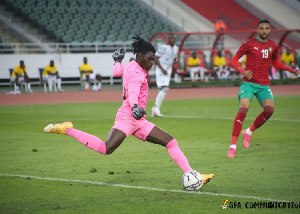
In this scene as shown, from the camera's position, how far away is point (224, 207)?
6.72m

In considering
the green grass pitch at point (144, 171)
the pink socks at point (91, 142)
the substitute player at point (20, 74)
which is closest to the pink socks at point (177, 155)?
the green grass pitch at point (144, 171)

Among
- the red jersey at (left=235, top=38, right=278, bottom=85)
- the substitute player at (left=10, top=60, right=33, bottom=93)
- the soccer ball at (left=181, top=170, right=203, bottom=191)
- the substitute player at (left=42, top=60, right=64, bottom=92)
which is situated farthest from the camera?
the substitute player at (left=42, top=60, right=64, bottom=92)

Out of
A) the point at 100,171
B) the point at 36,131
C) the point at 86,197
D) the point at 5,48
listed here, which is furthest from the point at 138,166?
the point at 5,48

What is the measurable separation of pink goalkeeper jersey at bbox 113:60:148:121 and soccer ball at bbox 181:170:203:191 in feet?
3.24

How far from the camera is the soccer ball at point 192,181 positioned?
7605mm

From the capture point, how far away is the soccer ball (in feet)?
25.0

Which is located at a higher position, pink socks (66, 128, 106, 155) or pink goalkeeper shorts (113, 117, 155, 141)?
pink goalkeeper shorts (113, 117, 155, 141)

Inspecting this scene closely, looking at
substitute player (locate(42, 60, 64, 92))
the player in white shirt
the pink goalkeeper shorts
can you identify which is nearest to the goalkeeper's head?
the pink goalkeeper shorts

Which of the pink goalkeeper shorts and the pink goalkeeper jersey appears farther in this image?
Answer: the pink goalkeeper shorts

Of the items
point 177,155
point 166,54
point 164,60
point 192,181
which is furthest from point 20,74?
point 192,181

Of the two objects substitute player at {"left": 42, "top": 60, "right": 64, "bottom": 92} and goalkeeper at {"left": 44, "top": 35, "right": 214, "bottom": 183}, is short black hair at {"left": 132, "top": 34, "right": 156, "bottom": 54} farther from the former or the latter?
substitute player at {"left": 42, "top": 60, "right": 64, "bottom": 92}

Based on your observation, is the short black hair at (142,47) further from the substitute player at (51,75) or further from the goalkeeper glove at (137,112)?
the substitute player at (51,75)

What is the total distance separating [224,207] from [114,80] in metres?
30.8

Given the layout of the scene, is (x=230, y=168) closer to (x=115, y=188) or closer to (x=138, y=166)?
(x=138, y=166)
